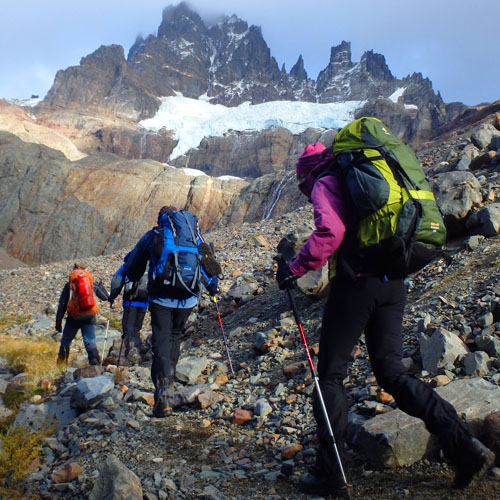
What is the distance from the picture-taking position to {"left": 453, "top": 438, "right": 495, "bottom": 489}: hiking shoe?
236cm

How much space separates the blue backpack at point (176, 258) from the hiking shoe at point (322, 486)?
2151 millimetres

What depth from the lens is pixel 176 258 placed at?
436cm

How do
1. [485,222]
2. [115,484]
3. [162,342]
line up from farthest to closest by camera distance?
[485,222] → [162,342] → [115,484]

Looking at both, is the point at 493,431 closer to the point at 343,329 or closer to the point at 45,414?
the point at 343,329

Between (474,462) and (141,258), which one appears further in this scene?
(141,258)

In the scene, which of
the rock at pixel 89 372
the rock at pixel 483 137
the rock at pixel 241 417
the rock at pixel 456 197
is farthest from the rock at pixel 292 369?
the rock at pixel 483 137

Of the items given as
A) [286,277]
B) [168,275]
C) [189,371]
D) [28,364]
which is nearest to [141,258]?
[168,275]

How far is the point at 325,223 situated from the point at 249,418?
2216mm

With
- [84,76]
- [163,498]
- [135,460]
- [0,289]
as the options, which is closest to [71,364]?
[135,460]

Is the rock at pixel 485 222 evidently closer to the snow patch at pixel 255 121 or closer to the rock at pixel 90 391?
the rock at pixel 90 391

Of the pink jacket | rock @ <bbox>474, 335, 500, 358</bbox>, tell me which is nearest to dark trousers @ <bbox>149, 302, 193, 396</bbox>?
the pink jacket

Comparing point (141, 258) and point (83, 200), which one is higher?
point (83, 200)

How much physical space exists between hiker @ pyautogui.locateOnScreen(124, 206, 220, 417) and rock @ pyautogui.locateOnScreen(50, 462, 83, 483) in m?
1.10

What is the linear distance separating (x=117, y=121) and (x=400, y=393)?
11959 cm
